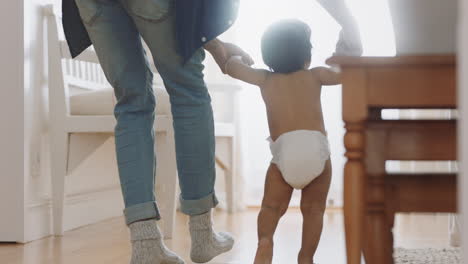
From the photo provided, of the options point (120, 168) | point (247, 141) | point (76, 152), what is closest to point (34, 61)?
point (76, 152)

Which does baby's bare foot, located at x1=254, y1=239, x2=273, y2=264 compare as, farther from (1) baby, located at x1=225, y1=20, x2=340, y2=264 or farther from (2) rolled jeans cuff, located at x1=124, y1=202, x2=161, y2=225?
(2) rolled jeans cuff, located at x1=124, y1=202, x2=161, y2=225

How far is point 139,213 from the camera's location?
1453 millimetres

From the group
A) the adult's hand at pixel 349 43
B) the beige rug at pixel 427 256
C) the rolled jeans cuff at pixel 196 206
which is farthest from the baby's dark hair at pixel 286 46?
the beige rug at pixel 427 256

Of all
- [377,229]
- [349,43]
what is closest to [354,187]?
[377,229]

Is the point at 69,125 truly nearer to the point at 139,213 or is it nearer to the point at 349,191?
the point at 139,213

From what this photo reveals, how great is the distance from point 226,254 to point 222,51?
2.00ft

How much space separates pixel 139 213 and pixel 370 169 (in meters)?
0.51

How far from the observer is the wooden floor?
187cm

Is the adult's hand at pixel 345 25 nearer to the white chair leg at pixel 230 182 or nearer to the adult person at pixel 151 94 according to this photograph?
the adult person at pixel 151 94

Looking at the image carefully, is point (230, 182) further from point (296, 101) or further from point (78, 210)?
point (296, 101)

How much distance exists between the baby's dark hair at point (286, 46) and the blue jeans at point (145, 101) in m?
0.20

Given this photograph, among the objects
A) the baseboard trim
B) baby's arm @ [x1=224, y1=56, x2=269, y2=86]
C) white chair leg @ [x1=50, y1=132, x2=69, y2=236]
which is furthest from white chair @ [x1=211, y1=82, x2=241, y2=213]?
baby's arm @ [x1=224, y1=56, x2=269, y2=86]

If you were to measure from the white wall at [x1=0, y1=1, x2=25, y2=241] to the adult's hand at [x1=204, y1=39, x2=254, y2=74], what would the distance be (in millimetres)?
923

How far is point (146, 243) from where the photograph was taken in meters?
1.45
